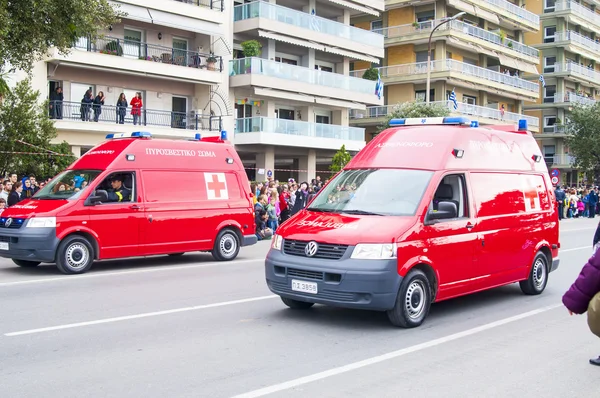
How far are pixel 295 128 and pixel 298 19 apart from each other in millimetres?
6015

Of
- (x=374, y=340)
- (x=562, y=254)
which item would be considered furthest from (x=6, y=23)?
(x=562, y=254)

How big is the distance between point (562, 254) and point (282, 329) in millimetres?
11009

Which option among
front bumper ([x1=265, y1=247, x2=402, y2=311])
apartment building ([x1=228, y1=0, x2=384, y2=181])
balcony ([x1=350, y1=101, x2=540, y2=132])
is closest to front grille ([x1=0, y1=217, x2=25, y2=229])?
front bumper ([x1=265, y1=247, x2=402, y2=311])

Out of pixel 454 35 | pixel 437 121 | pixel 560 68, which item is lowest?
pixel 437 121

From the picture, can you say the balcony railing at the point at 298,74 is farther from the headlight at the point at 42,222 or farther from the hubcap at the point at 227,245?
the headlight at the point at 42,222

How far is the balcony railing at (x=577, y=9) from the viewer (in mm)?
65738

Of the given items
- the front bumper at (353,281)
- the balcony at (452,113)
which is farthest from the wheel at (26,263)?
the balcony at (452,113)

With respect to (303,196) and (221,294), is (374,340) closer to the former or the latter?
(221,294)

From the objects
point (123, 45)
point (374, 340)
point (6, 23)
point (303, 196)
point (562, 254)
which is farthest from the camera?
point (123, 45)

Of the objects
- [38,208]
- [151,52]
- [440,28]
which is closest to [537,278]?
[38,208]

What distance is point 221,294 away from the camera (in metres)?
10.4

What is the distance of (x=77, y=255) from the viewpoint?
41.0 ft

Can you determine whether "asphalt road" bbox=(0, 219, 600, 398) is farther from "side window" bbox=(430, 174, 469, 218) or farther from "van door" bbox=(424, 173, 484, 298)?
"side window" bbox=(430, 174, 469, 218)

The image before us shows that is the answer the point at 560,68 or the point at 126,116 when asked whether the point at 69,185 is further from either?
the point at 560,68
